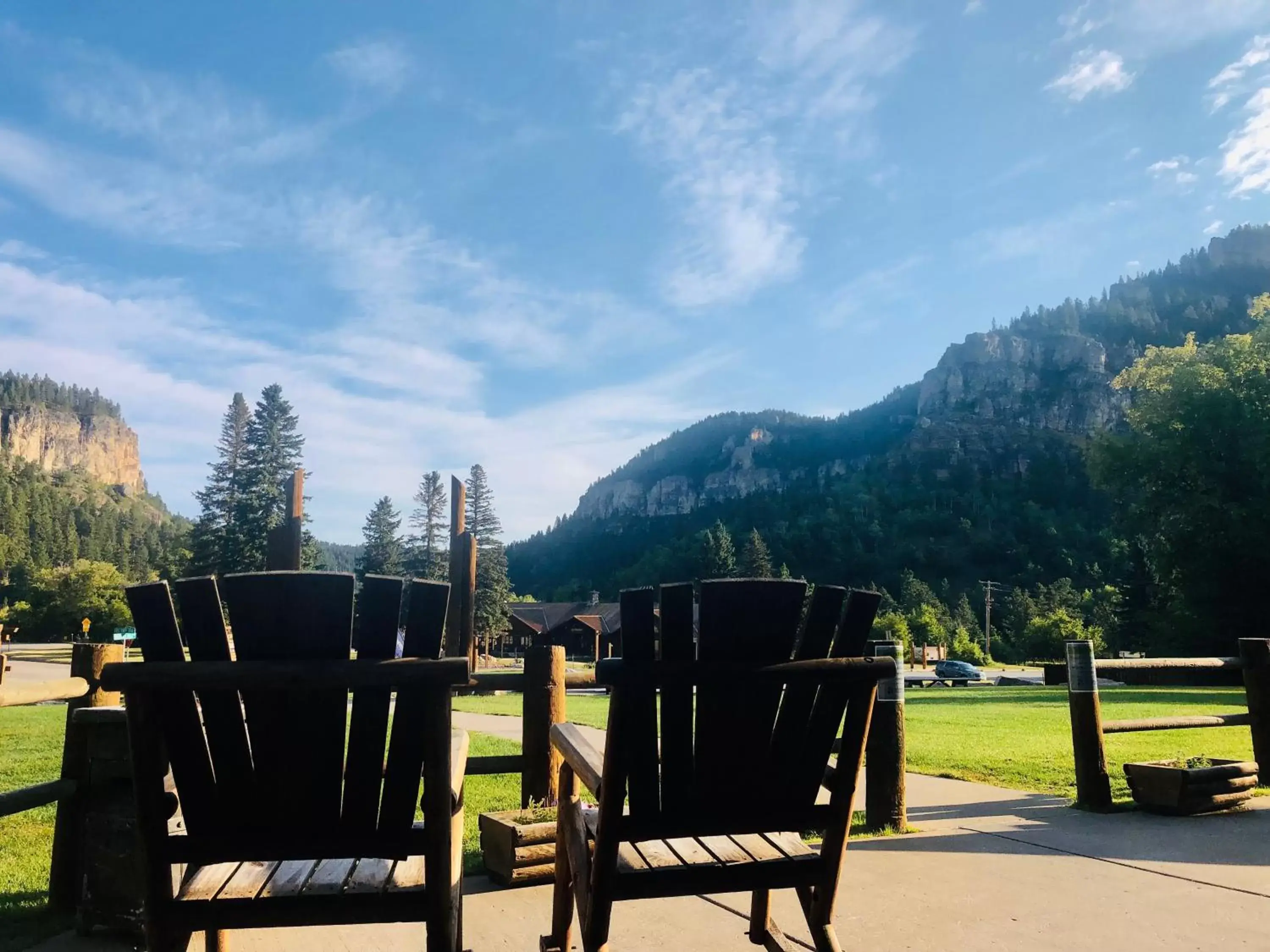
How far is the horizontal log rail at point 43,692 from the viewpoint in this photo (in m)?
3.05

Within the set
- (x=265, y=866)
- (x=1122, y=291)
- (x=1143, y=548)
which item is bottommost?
(x=265, y=866)

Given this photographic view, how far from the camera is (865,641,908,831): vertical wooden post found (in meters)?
4.71

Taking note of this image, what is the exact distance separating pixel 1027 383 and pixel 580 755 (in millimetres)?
168525

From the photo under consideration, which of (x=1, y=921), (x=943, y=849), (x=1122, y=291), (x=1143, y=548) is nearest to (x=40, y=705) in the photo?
(x=1, y=921)

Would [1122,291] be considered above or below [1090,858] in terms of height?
above

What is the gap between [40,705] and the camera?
19875 mm

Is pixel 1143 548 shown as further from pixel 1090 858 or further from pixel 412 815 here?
pixel 412 815

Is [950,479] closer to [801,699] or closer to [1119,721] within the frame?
[1119,721]

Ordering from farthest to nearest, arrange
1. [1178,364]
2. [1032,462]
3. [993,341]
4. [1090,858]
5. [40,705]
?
[993,341]
[1032,462]
[1178,364]
[40,705]
[1090,858]

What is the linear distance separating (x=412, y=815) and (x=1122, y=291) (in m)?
204

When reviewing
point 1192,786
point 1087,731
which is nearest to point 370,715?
point 1087,731

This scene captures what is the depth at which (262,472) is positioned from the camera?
4462 centimetres

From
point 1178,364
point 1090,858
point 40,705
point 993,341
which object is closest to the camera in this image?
point 1090,858

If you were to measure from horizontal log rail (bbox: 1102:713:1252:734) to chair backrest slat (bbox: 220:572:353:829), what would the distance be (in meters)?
5.15
